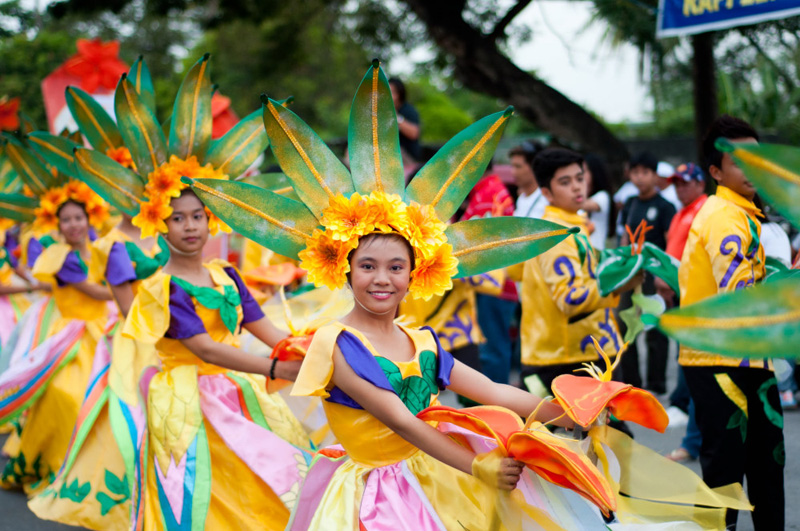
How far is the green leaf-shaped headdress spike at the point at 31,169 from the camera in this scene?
5.63m

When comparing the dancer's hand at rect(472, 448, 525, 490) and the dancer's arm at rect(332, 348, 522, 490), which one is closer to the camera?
the dancer's hand at rect(472, 448, 525, 490)

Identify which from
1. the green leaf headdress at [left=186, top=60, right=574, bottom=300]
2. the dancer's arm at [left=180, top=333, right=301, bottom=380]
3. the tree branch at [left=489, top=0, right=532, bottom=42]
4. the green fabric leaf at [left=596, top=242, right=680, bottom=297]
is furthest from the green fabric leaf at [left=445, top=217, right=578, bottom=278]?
the tree branch at [left=489, top=0, right=532, bottom=42]

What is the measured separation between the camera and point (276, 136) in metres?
2.80

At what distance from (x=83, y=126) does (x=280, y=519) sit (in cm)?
243

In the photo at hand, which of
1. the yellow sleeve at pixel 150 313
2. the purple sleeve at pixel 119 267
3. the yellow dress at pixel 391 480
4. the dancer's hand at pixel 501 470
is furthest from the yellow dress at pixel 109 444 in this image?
the dancer's hand at pixel 501 470

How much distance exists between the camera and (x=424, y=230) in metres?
2.75

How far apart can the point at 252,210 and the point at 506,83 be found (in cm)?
925

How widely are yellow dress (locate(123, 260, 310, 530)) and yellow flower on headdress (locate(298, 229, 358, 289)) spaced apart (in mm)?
1091

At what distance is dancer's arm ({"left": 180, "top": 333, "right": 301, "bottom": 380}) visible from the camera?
3365mm

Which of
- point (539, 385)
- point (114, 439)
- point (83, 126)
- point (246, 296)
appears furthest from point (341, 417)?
point (83, 126)

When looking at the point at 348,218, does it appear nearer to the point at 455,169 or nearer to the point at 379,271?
the point at 379,271

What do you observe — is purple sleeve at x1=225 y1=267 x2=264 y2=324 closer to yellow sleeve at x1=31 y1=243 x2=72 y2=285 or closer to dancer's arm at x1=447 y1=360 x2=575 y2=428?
dancer's arm at x1=447 y1=360 x2=575 y2=428

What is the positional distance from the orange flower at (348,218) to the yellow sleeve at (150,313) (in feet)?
3.99

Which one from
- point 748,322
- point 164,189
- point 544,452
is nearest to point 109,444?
point 164,189
